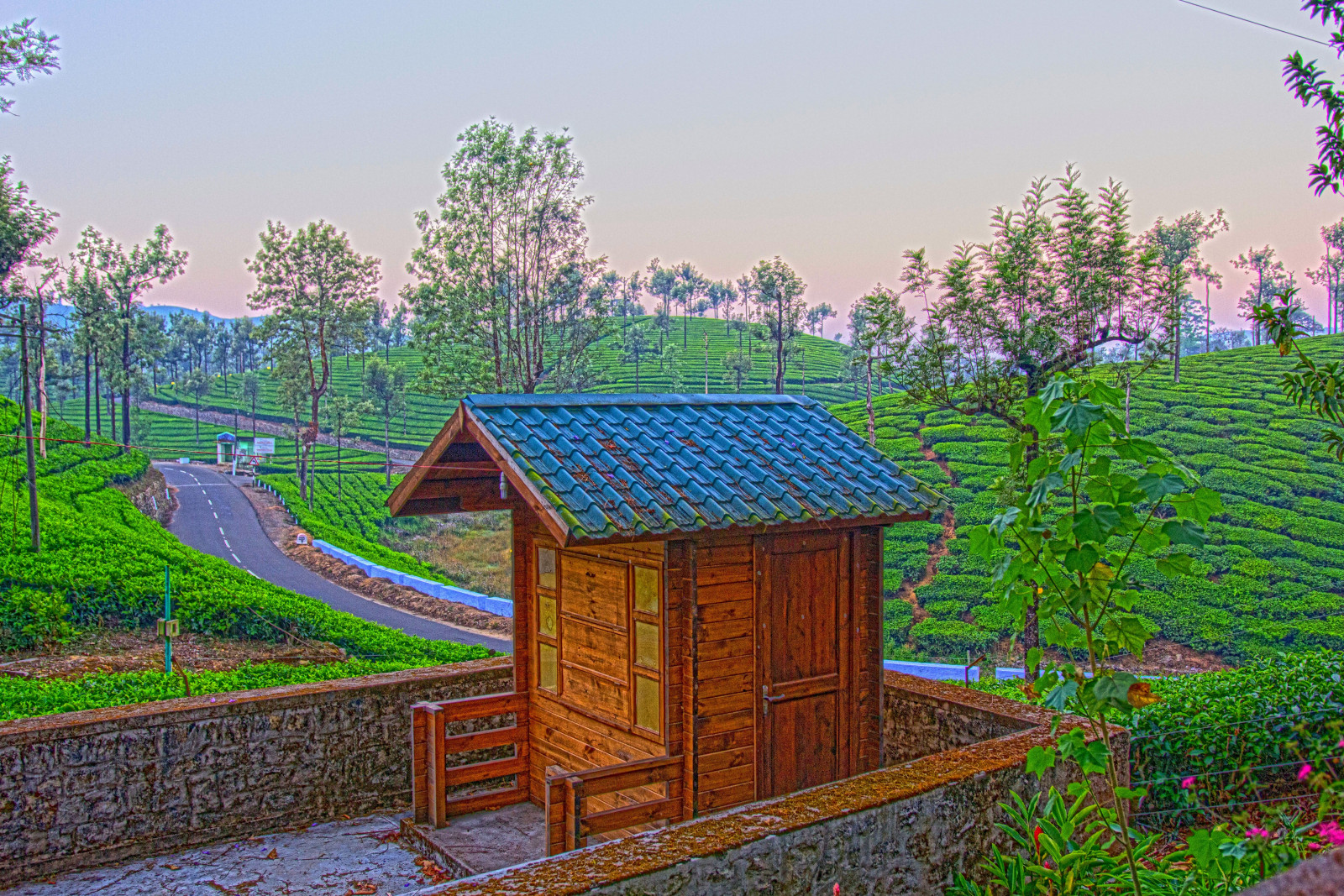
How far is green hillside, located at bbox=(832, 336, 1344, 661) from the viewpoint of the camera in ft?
72.9

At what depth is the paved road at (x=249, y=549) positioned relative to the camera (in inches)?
945

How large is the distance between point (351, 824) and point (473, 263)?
26.6m

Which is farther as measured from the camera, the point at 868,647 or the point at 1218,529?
the point at 1218,529

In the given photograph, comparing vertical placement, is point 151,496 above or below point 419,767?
below

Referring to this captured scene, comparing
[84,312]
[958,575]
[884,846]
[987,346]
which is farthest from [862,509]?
[84,312]

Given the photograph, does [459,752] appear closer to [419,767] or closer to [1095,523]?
[419,767]

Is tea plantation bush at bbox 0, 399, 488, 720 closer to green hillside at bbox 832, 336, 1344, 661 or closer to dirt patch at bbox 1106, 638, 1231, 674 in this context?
green hillside at bbox 832, 336, 1344, 661

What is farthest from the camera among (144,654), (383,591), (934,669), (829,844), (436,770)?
(383,591)

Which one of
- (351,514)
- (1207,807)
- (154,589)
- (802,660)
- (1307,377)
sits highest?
(1307,377)

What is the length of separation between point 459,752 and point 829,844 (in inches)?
143

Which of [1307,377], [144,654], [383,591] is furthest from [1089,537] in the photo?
[383,591]

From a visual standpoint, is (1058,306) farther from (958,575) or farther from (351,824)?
(958,575)

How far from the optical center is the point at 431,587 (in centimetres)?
2752

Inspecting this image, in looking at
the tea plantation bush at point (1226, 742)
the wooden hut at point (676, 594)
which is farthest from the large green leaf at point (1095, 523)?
the tea plantation bush at point (1226, 742)
